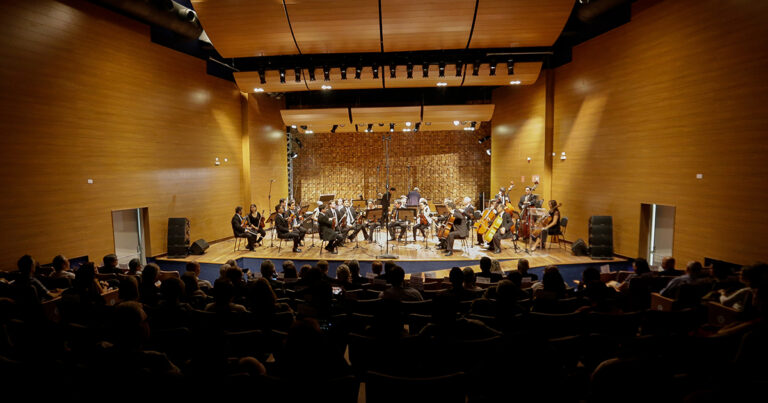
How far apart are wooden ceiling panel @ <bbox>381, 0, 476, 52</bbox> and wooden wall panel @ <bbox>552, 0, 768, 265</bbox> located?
3.89 meters

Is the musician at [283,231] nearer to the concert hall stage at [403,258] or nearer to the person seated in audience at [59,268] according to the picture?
the concert hall stage at [403,258]

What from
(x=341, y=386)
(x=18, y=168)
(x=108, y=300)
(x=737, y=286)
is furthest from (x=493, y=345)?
(x=18, y=168)

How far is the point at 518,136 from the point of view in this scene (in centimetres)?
1353

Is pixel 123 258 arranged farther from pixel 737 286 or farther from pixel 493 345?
pixel 737 286

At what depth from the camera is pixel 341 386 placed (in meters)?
2.10

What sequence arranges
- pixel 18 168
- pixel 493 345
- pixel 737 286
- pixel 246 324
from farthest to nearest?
pixel 18 168 → pixel 737 286 → pixel 246 324 → pixel 493 345

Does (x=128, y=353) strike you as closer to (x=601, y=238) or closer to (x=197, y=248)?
(x=197, y=248)

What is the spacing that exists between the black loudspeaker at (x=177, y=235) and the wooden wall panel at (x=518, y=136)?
10.5 m

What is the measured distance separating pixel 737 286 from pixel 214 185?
12271 mm

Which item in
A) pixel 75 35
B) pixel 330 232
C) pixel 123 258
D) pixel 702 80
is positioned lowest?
pixel 123 258

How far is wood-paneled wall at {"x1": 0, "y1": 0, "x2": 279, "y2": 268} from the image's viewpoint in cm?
739

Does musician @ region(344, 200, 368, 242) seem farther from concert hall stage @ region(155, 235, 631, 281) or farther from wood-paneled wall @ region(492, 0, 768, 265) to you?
wood-paneled wall @ region(492, 0, 768, 265)

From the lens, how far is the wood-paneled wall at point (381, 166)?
17.5m

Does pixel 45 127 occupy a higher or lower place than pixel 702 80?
lower
